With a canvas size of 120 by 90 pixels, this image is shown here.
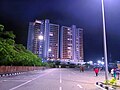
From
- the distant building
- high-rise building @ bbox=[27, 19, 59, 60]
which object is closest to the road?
high-rise building @ bbox=[27, 19, 59, 60]

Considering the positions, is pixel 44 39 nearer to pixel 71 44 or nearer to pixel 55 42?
pixel 55 42

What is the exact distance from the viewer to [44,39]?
147m

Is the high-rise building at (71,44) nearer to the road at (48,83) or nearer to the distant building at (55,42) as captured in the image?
the distant building at (55,42)

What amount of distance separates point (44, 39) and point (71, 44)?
2477 centimetres

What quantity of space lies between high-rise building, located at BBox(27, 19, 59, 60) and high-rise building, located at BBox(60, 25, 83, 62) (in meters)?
5.36

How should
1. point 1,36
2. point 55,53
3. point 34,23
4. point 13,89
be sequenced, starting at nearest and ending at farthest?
1. point 13,89
2. point 1,36
3. point 34,23
4. point 55,53

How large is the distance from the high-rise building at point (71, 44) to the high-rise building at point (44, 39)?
5.36m

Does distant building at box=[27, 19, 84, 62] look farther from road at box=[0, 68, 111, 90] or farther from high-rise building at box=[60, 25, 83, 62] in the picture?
road at box=[0, 68, 111, 90]

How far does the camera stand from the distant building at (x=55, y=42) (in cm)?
14225

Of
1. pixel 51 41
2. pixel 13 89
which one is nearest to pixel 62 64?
pixel 51 41

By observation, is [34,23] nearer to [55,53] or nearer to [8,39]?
[55,53]

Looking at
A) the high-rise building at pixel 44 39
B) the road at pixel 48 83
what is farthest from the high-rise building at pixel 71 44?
the road at pixel 48 83

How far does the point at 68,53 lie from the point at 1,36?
420 feet

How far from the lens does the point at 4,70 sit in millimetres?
42969
